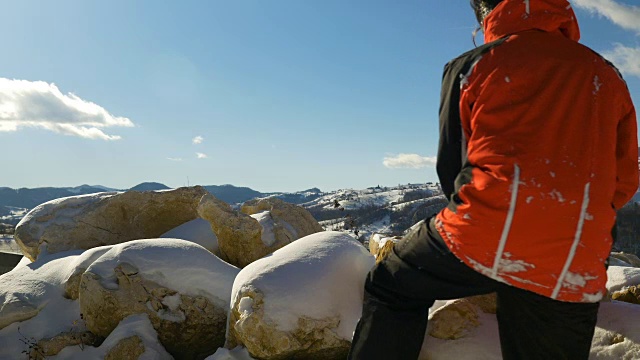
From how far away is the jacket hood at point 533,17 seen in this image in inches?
76.4

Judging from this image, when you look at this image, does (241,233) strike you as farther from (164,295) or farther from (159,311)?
(159,311)

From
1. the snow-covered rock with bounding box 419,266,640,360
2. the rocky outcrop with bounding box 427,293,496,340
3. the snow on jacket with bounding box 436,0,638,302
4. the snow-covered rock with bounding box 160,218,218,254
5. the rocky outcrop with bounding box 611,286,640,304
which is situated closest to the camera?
the snow on jacket with bounding box 436,0,638,302

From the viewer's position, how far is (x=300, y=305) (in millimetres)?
3697

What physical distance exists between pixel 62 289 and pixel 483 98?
562 cm

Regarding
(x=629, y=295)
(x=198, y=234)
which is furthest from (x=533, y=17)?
(x=198, y=234)

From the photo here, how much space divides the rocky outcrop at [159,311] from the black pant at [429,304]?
2.79 meters

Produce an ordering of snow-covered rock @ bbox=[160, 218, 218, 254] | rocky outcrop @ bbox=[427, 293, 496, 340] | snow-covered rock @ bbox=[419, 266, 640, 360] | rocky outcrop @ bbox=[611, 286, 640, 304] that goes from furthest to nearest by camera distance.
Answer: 1. snow-covered rock @ bbox=[160, 218, 218, 254]
2. rocky outcrop @ bbox=[611, 286, 640, 304]
3. rocky outcrop @ bbox=[427, 293, 496, 340]
4. snow-covered rock @ bbox=[419, 266, 640, 360]

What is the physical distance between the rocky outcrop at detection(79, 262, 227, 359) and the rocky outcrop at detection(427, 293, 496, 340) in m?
2.46

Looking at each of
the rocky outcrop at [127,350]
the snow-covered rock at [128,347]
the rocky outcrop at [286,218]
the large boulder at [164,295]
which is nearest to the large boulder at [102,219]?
the rocky outcrop at [286,218]

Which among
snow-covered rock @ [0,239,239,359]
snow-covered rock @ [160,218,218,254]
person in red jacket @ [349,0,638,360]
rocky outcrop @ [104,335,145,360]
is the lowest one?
rocky outcrop @ [104,335,145,360]

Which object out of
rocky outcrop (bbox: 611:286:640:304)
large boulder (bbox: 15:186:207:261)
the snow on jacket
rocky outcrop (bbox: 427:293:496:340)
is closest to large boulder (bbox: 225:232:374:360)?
rocky outcrop (bbox: 427:293:496:340)

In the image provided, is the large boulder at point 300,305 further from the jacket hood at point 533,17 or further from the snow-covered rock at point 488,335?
the jacket hood at point 533,17

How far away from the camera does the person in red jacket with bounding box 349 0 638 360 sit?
1722 millimetres

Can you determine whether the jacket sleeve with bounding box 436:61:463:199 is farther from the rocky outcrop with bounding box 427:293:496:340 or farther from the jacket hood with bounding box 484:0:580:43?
the rocky outcrop with bounding box 427:293:496:340
